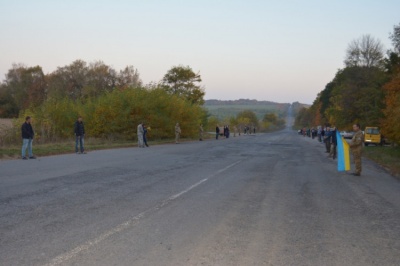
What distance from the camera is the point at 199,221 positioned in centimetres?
683

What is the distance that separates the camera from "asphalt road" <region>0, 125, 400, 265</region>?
5094 millimetres

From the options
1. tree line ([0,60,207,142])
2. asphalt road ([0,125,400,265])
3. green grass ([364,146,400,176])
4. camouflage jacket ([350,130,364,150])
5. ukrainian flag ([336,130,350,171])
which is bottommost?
green grass ([364,146,400,176])

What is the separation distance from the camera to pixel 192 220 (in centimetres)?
688

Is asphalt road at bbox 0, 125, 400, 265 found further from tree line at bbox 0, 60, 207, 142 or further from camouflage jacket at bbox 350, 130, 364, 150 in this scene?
tree line at bbox 0, 60, 207, 142

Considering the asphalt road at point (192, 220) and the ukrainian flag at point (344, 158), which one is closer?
the asphalt road at point (192, 220)

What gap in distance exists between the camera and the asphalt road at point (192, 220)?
509cm

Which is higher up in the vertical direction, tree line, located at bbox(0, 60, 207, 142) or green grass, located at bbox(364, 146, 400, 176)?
tree line, located at bbox(0, 60, 207, 142)

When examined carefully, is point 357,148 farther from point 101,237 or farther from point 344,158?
point 101,237

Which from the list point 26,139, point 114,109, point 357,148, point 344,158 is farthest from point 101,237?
point 114,109

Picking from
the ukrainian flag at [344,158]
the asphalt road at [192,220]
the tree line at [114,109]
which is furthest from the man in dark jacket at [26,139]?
the ukrainian flag at [344,158]

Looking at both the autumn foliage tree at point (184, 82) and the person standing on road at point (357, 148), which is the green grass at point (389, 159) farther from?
the autumn foliage tree at point (184, 82)

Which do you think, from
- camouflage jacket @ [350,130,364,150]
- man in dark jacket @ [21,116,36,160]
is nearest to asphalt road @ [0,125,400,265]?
camouflage jacket @ [350,130,364,150]

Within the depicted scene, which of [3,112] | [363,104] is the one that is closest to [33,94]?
[3,112]

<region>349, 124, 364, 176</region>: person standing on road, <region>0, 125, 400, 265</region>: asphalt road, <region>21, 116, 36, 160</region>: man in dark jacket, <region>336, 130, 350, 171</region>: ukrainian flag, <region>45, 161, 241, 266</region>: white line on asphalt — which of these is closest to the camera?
<region>45, 161, 241, 266</region>: white line on asphalt
